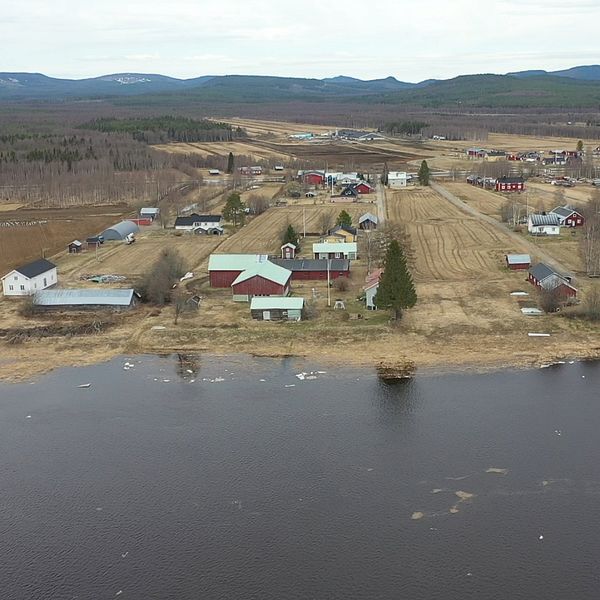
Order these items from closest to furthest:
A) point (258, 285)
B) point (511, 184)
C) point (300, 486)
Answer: point (300, 486) → point (258, 285) → point (511, 184)

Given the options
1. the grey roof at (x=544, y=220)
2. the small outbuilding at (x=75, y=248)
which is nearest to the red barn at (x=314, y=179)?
the grey roof at (x=544, y=220)

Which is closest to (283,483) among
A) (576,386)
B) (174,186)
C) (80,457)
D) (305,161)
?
(80,457)

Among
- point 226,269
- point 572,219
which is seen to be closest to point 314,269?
point 226,269

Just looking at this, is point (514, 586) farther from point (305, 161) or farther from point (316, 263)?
point (305, 161)

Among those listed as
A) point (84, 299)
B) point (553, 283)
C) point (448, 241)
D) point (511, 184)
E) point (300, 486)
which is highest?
point (511, 184)

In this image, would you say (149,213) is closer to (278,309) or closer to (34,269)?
(34,269)

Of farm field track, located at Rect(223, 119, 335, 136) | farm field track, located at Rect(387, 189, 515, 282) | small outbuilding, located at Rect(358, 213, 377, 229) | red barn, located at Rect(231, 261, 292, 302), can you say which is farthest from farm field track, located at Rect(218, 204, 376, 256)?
farm field track, located at Rect(223, 119, 335, 136)

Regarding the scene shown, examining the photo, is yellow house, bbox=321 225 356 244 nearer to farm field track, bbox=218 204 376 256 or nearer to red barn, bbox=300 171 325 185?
farm field track, bbox=218 204 376 256
